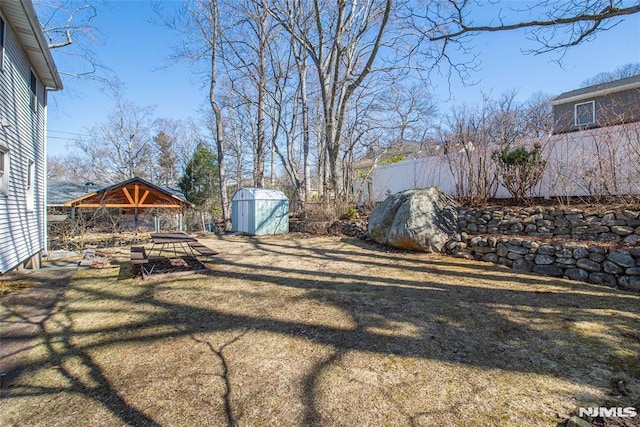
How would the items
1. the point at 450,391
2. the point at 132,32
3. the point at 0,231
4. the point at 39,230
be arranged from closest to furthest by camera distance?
the point at 450,391, the point at 0,231, the point at 39,230, the point at 132,32

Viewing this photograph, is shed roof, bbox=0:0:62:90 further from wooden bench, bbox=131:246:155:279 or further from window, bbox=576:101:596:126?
window, bbox=576:101:596:126

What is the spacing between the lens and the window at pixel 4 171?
Answer: 5.04 meters

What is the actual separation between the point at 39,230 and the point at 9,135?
290 centimetres

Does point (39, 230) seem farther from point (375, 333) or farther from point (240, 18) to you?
point (240, 18)

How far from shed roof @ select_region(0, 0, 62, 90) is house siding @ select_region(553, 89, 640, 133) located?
34.3ft

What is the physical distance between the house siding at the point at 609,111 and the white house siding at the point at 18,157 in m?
10.8

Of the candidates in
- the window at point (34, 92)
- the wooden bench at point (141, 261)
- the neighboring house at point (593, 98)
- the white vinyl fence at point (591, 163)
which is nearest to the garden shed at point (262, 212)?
the wooden bench at point (141, 261)

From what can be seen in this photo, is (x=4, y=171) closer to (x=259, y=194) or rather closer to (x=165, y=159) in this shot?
(x=259, y=194)

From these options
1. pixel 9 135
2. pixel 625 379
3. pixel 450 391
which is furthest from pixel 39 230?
pixel 625 379

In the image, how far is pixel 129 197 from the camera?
44.8 feet

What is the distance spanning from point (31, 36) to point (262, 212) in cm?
789

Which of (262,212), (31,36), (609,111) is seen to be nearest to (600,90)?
(609,111)

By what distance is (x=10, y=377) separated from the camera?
7.50 ft

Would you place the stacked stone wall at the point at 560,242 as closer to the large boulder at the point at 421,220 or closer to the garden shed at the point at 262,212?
the large boulder at the point at 421,220
